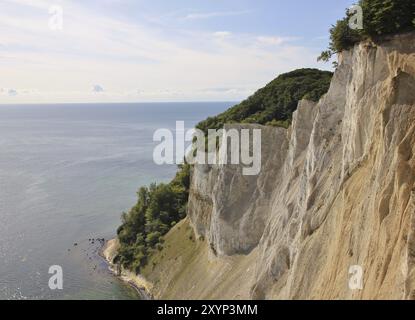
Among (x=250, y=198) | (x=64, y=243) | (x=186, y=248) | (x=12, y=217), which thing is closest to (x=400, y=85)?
(x=250, y=198)

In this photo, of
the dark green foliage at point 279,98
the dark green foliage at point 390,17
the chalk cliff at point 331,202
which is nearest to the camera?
the chalk cliff at point 331,202

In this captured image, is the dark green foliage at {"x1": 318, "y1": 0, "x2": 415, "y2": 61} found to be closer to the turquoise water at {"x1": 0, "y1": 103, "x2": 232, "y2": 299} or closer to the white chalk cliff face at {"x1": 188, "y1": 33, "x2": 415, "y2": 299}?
the white chalk cliff face at {"x1": 188, "y1": 33, "x2": 415, "y2": 299}

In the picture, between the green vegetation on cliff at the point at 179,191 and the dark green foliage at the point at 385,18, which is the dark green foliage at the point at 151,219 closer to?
the green vegetation on cliff at the point at 179,191

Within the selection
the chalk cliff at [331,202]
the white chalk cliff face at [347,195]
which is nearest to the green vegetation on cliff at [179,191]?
Result: the chalk cliff at [331,202]

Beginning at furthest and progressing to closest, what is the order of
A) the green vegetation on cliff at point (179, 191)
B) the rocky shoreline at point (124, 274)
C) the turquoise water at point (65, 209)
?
the green vegetation on cliff at point (179, 191)
the turquoise water at point (65, 209)
the rocky shoreline at point (124, 274)

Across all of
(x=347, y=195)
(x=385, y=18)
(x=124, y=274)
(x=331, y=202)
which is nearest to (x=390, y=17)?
(x=385, y=18)

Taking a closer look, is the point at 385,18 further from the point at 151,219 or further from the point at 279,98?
the point at 151,219
